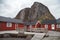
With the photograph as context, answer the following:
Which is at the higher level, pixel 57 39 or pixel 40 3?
pixel 40 3

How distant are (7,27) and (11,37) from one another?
13101 mm

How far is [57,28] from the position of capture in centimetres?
3144

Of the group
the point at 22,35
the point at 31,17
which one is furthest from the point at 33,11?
the point at 22,35

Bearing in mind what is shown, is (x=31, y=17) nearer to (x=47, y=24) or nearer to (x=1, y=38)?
(x=47, y=24)

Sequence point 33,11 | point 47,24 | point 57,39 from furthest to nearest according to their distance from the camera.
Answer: point 33,11, point 47,24, point 57,39

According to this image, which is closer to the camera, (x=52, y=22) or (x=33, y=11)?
(x=52, y=22)

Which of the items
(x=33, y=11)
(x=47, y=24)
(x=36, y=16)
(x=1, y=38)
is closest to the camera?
(x=1, y=38)

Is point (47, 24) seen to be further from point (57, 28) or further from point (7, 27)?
point (7, 27)

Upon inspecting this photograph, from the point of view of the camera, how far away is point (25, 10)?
72.4 metres

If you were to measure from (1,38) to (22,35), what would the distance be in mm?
3021

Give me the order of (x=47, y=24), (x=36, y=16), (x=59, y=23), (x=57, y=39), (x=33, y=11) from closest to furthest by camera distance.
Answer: (x=57, y=39) → (x=59, y=23) → (x=47, y=24) → (x=36, y=16) → (x=33, y=11)

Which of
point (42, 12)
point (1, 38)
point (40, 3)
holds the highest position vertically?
point (40, 3)

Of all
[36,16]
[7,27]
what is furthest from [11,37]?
[36,16]

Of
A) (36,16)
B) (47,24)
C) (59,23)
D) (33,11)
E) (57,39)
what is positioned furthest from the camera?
(33,11)
